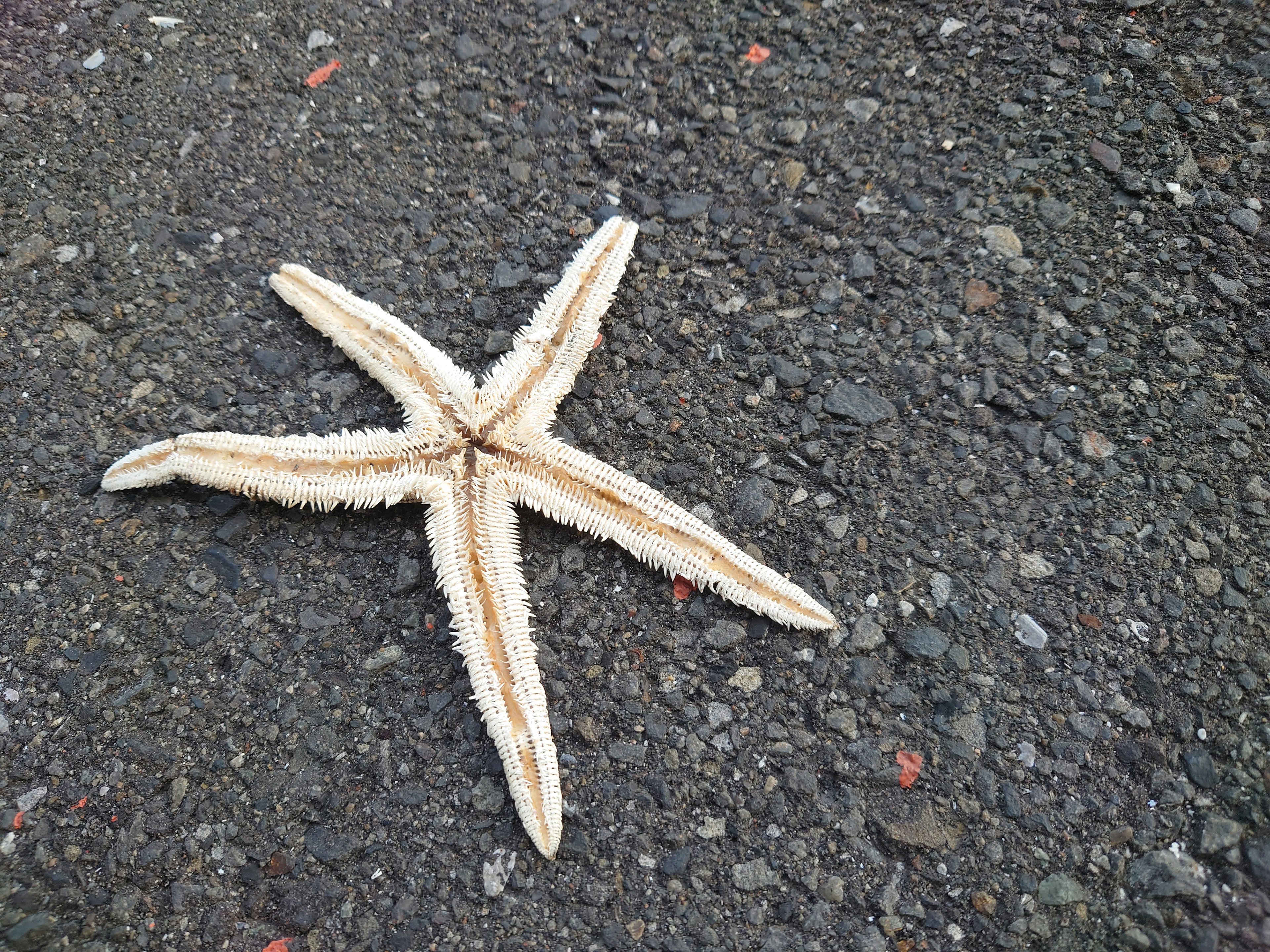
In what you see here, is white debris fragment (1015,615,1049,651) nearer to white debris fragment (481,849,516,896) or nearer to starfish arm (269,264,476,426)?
white debris fragment (481,849,516,896)

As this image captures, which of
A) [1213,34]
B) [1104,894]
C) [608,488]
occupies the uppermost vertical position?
[1213,34]

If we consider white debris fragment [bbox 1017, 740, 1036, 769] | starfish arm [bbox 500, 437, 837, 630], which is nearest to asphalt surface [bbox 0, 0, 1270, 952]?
white debris fragment [bbox 1017, 740, 1036, 769]

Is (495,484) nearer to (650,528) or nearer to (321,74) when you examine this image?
(650,528)

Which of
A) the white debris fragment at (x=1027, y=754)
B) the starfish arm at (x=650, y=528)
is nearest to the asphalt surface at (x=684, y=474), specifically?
the white debris fragment at (x=1027, y=754)

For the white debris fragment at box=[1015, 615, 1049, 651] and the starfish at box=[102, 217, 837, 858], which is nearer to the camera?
the starfish at box=[102, 217, 837, 858]

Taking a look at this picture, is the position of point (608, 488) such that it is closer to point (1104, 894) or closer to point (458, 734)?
point (458, 734)

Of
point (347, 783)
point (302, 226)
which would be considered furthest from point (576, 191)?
point (347, 783)

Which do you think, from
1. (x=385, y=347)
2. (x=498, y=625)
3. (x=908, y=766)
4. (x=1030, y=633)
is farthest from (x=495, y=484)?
(x=1030, y=633)
